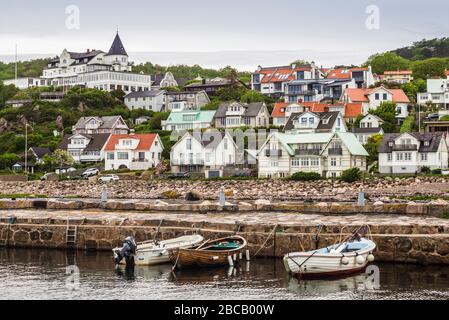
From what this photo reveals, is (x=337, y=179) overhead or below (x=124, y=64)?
below

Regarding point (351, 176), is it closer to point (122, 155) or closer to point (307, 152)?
point (307, 152)

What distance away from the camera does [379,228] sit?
29.2 m

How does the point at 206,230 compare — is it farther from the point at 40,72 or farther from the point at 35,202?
the point at 40,72

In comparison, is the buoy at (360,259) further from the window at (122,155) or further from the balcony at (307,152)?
the window at (122,155)

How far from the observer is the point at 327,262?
25906 millimetres

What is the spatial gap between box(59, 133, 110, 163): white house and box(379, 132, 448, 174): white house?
122 ft

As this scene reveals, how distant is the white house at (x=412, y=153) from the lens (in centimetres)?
6962

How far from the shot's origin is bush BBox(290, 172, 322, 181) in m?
67.9

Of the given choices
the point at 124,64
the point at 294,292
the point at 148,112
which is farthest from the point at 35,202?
the point at 124,64

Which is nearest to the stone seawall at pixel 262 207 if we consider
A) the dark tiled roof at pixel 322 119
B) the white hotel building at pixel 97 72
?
the dark tiled roof at pixel 322 119

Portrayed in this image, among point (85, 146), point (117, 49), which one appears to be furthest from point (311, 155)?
point (117, 49)

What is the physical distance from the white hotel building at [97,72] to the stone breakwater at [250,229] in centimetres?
9393

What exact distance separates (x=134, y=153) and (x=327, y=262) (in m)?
62.4

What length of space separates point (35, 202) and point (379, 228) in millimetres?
21964
